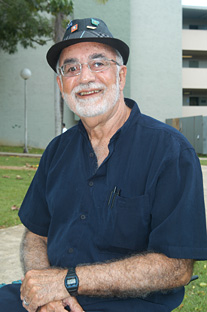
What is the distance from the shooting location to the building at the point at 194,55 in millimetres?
31500

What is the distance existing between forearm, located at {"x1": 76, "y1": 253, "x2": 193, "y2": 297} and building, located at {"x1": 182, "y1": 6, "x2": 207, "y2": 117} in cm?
3059

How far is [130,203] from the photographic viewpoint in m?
1.83

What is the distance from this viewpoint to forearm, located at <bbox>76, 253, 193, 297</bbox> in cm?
170

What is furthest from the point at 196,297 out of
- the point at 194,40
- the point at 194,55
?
the point at 194,55

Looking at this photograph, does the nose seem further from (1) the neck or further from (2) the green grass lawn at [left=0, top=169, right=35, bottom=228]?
(2) the green grass lawn at [left=0, top=169, right=35, bottom=228]

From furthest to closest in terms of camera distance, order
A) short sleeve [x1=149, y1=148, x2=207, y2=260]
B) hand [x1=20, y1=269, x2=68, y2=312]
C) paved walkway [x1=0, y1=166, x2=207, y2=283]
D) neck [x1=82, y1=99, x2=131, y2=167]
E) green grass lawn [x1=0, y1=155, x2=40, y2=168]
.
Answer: green grass lawn [x1=0, y1=155, x2=40, y2=168] → paved walkway [x1=0, y1=166, x2=207, y2=283] → neck [x1=82, y1=99, x2=131, y2=167] → hand [x1=20, y1=269, x2=68, y2=312] → short sleeve [x1=149, y1=148, x2=207, y2=260]

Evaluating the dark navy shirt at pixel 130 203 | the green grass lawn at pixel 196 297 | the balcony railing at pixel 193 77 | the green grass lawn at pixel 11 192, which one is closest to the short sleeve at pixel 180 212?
the dark navy shirt at pixel 130 203

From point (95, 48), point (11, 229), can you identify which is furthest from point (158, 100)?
point (95, 48)

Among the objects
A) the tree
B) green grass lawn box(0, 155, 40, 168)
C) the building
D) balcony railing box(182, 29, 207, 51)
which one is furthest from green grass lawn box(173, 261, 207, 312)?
balcony railing box(182, 29, 207, 51)

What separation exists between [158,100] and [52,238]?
28682 mm

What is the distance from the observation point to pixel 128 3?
1122 inches

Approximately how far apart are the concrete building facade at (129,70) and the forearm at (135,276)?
26.2 meters

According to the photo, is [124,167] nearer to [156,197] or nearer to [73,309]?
[156,197]

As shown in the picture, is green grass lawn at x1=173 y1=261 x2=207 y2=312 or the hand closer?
the hand
